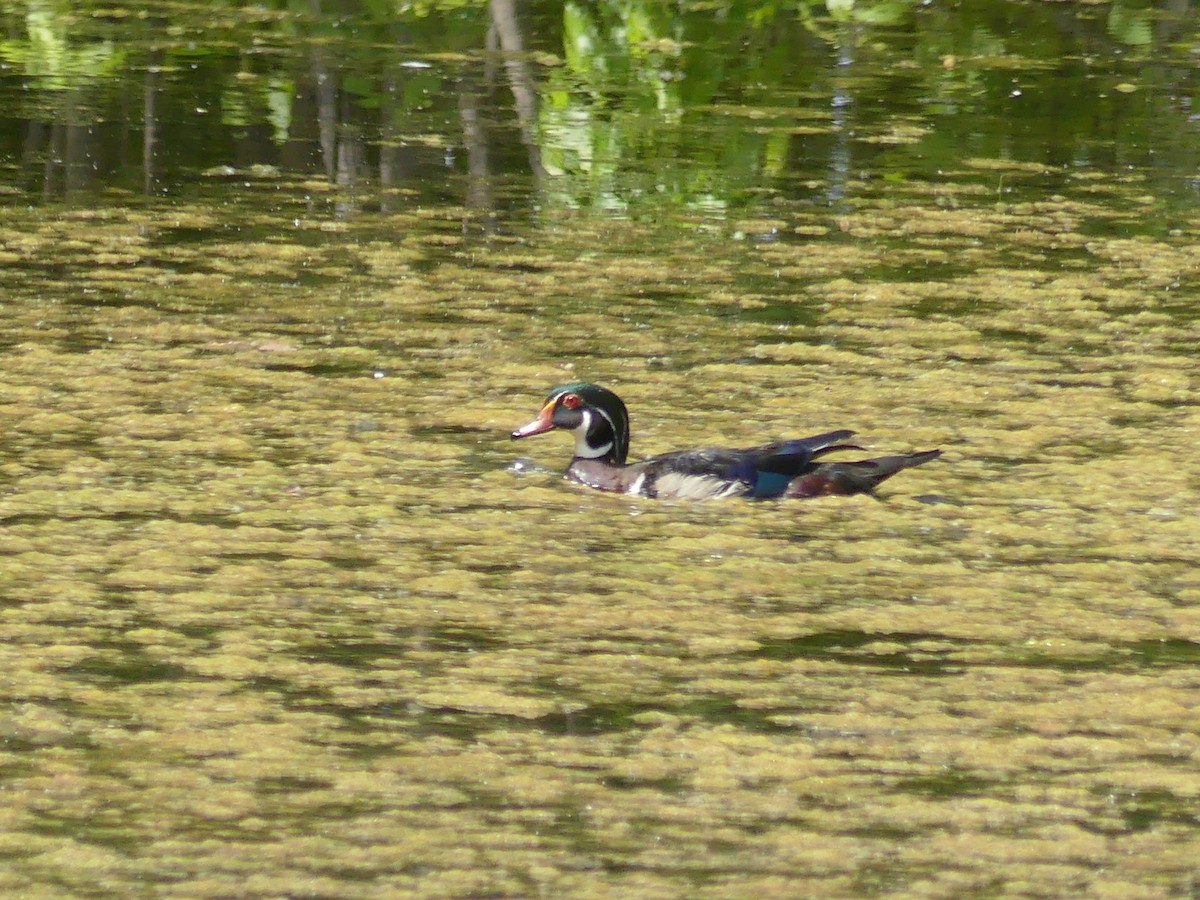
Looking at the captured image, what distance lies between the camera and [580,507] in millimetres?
6219

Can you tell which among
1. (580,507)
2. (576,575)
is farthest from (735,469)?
(576,575)

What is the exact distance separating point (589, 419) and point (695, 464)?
399 millimetres

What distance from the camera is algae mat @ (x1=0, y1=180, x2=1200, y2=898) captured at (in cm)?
401

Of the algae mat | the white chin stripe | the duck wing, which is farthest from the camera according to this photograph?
the white chin stripe

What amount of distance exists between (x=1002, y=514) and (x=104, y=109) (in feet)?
23.2

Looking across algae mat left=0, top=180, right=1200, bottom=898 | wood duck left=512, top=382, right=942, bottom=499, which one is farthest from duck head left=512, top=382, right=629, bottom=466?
algae mat left=0, top=180, right=1200, bottom=898

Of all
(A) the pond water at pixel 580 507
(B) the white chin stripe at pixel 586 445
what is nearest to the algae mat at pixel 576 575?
(A) the pond water at pixel 580 507

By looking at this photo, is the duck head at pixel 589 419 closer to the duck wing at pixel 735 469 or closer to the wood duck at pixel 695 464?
the wood duck at pixel 695 464

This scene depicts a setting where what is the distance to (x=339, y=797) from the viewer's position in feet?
13.5

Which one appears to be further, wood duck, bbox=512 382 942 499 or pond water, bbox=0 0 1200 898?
wood duck, bbox=512 382 942 499

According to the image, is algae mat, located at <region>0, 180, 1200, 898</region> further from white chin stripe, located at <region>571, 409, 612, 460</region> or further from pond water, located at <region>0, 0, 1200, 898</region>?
white chin stripe, located at <region>571, 409, 612, 460</region>

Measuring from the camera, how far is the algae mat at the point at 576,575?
4.01 meters

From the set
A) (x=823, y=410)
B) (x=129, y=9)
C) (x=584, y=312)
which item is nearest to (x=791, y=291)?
(x=584, y=312)

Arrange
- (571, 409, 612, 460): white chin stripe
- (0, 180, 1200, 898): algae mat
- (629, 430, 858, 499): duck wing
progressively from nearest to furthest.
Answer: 1. (0, 180, 1200, 898): algae mat
2. (629, 430, 858, 499): duck wing
3. (571, 409, 612, 460): white chin stripe
